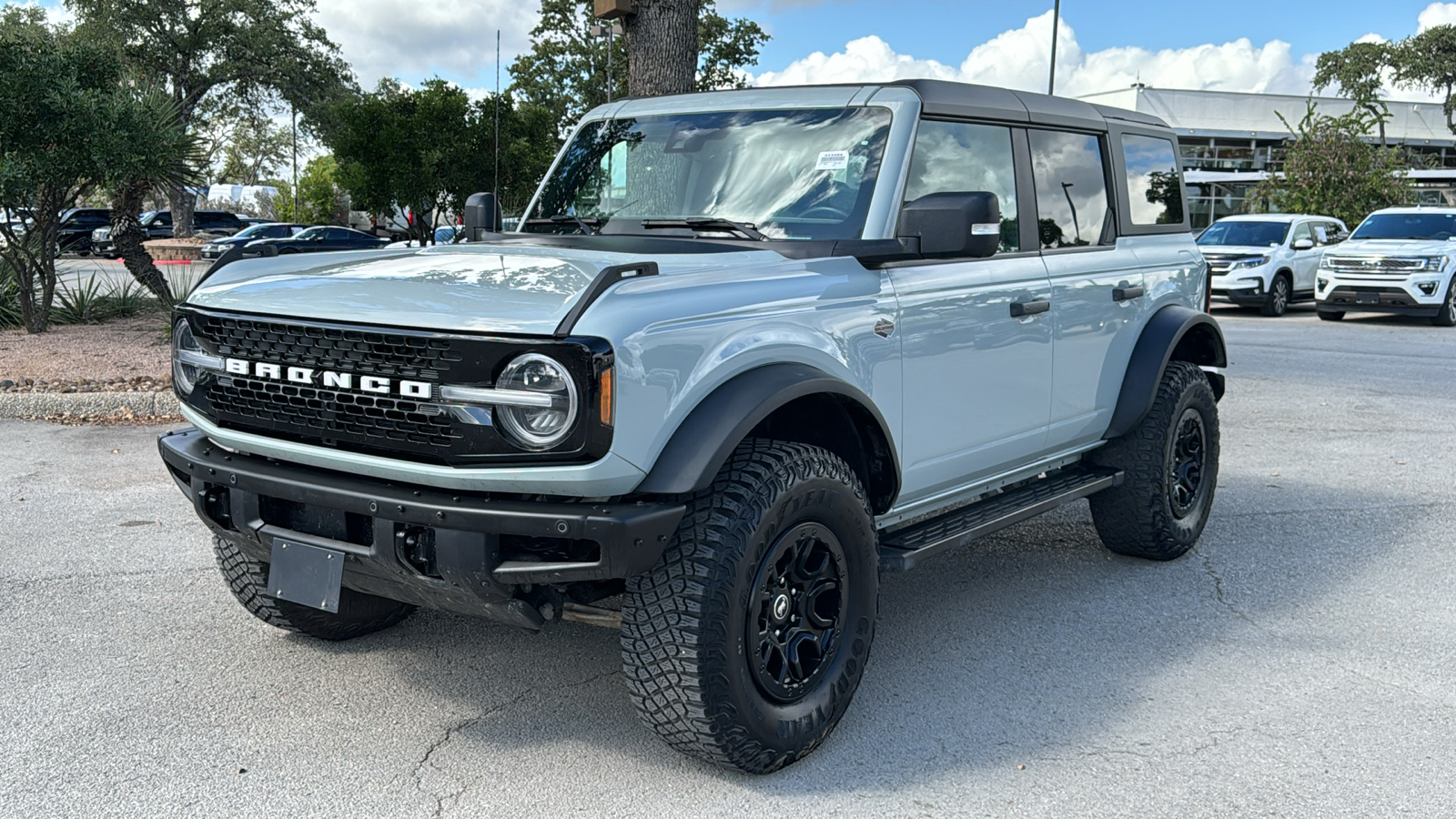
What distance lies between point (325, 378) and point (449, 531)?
0.58m

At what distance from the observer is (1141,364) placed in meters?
5.26

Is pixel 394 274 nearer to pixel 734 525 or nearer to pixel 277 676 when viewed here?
pixel 734 525

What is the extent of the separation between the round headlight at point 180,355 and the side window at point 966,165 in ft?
7.65

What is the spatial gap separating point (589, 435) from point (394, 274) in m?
0.84

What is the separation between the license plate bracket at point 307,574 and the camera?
3.28 metres

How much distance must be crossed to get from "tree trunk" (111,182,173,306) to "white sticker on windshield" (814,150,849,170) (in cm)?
1071

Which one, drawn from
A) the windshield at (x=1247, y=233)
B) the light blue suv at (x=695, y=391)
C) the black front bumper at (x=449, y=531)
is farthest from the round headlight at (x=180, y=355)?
the windshield at (x=1247, y=233)

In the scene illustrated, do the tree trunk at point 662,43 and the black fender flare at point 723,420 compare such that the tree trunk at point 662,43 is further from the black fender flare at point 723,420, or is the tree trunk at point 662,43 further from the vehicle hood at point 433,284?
the black fender flare at point 723,420

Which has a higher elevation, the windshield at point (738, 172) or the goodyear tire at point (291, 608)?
the windshield at point (738, 172)

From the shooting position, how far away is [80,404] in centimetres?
885

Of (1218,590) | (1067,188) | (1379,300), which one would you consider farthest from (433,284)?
(1379,300)

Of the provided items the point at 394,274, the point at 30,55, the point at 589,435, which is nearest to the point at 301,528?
the point at 394,274

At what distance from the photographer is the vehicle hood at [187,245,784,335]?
3056 millimetres

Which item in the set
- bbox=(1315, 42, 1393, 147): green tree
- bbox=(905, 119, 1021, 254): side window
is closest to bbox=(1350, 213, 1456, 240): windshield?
bbox=(905, 119, 1021, 254): side window
